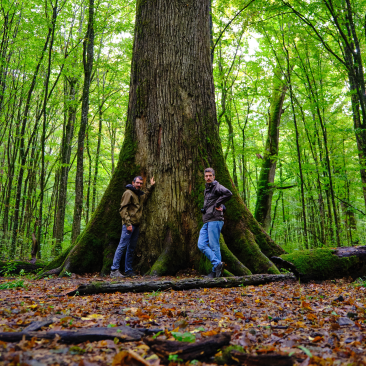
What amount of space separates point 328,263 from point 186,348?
437 centimetres

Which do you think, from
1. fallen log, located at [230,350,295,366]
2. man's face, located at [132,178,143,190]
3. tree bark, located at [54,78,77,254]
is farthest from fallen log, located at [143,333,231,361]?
tree bark, located at [54,78,77,254]

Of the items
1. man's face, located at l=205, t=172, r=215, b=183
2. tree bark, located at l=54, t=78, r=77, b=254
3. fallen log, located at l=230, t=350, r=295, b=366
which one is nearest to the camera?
fallen log, located at l=230, t=350, r=295, b=366

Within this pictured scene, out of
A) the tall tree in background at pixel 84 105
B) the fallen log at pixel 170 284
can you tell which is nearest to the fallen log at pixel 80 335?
the fallen log at pixel 170 284

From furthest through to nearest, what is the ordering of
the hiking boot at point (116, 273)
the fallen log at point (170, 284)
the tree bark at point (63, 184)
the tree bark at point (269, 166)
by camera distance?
the tree bark at point (269, 166) → the tree bark at point (63, 184) → the hiking boot at point (116, 273) → the fallen log at point (170, 284)

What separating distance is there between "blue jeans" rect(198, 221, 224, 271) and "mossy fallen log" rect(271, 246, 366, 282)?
3.37ft

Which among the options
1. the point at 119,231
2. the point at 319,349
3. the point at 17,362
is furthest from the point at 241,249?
the point at 17,362

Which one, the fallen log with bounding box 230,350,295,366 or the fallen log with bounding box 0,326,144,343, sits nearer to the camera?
the fallen log with bounding box 230,350,295,366

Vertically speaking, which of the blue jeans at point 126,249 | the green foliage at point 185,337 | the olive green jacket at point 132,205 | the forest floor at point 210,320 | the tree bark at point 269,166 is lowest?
the forest floor at point 210,320

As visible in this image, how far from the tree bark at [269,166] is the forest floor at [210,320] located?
8.15m

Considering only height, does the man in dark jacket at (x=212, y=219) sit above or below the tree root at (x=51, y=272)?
above

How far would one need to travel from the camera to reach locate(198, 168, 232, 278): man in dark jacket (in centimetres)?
512

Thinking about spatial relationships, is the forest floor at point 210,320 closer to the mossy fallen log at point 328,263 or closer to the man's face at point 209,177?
the mossy fallen log at point 328,263

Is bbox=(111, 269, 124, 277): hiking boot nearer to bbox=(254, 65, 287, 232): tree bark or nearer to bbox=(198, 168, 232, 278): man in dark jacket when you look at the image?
bbox=(198, 168, 232, 278): man in dark jacket

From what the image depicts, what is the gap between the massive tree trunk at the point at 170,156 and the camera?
5840mm
